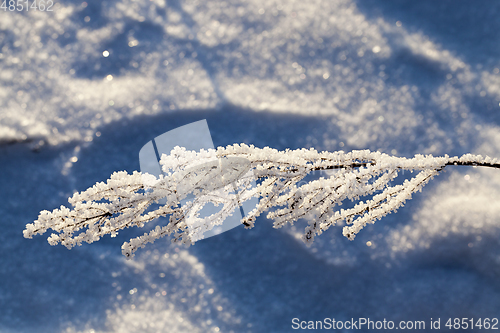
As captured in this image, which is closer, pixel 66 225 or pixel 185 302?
pixel 66 225

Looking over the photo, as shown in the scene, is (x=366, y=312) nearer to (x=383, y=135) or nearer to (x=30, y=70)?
(x=383, y=135)

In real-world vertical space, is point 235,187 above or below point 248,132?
below

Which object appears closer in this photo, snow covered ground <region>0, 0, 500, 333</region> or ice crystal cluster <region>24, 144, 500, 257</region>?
ice crystal cluster <region>24, 144, 500, 257</region>

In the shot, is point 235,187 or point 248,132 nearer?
point 235,187

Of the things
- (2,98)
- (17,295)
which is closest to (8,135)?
(2,98)

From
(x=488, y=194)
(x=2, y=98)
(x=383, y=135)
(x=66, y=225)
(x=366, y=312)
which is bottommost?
(x=366, y=312)
